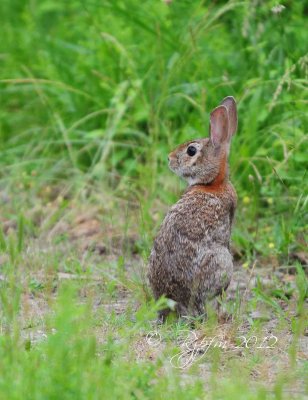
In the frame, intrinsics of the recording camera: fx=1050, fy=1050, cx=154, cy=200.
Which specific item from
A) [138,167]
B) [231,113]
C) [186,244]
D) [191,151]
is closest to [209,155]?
[191,151]

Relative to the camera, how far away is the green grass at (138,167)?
5176 millimetres

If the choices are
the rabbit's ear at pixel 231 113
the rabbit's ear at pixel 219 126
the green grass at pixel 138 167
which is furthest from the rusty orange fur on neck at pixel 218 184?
the green grass at pixel 138 167

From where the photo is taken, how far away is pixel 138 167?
771cm

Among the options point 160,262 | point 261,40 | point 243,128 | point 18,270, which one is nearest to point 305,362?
point 160,262

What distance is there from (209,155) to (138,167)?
5.64 ft

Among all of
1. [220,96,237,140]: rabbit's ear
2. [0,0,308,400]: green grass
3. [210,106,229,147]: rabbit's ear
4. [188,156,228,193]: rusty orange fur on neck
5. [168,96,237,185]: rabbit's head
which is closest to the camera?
[0,0,308,400]: green grass

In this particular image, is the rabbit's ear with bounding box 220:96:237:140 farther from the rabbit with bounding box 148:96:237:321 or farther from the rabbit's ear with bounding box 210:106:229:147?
the rabbit with bounding box 148:96:237:321

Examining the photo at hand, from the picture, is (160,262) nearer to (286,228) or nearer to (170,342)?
(170,342)

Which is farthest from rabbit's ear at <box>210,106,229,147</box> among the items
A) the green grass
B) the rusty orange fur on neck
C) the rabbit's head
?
the green grass

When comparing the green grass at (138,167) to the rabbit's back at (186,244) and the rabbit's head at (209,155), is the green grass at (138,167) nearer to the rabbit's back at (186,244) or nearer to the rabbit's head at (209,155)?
the rabbit's back at (186,244)

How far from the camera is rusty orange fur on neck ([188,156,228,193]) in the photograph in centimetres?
589

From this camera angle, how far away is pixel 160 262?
18.5 ft

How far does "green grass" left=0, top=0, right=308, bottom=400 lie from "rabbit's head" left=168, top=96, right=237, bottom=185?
451mm

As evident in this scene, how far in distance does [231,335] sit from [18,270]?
1.60 m
